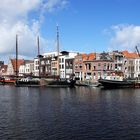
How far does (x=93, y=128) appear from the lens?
132ft

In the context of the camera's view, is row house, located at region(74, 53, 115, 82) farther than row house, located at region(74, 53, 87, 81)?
No

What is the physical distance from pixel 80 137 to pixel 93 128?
457 centimetres

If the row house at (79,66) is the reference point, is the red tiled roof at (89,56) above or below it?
above

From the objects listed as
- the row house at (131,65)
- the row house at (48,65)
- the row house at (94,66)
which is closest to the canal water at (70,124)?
the row house at (94,66)

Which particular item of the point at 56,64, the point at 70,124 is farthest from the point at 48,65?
the point at 70,124

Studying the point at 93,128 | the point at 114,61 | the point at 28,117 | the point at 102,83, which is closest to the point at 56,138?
the point at 93,128

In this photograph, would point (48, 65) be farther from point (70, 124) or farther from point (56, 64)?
point (70, 124)

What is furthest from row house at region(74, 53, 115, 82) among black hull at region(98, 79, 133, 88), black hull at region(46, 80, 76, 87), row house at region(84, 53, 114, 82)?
black hull at region(98, 79, 133, 88)

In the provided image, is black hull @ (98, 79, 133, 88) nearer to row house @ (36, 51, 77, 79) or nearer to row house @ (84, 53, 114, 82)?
row house @ (84, 53, 114, 82)

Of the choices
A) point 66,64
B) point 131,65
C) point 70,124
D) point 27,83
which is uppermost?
point 66,64

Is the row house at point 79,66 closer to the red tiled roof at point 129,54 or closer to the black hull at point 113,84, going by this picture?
the red tiled roof at point 129,54

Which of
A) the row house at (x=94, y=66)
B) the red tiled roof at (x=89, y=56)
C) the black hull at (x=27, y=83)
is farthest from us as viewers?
the red tiled roof at (x=89, y=56)

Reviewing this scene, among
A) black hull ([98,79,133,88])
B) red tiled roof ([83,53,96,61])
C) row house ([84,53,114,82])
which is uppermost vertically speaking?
red tiled roof ([83,53,96,61])

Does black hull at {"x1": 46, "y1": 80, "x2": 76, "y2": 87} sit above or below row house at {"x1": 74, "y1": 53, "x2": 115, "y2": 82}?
below
